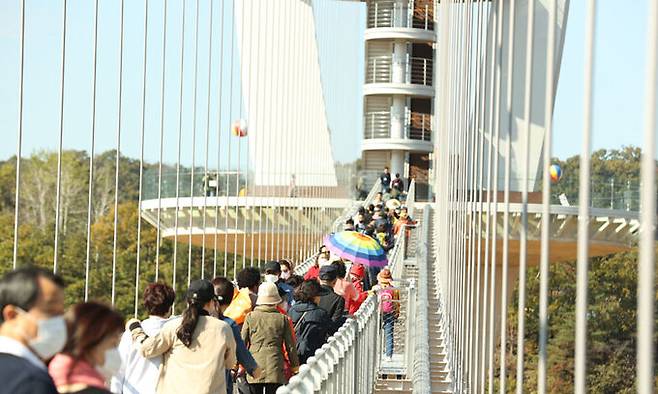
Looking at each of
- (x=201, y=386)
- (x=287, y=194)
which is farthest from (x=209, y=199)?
(x=201, y=386)

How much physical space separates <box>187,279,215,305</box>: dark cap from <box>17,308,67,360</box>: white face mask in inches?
150

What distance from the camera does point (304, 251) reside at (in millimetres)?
34562

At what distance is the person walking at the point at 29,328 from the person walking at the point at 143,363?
12.2ft

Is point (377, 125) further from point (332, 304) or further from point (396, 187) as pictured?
point (332, 304)

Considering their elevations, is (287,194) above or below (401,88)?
below

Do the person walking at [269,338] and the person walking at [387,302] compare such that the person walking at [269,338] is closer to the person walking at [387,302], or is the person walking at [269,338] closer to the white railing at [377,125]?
the person walking at [387,302]

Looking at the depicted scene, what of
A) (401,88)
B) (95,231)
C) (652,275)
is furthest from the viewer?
(95,231)

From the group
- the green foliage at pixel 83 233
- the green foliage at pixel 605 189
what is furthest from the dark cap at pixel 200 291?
the green foliage at pixel 83 233

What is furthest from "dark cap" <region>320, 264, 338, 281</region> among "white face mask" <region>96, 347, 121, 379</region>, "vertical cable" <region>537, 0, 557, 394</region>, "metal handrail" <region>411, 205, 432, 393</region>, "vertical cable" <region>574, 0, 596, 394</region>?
"white face mask" <region>96, 347, 121, 379</region>

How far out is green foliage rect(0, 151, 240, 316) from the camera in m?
61.0

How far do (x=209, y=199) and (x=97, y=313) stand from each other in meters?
32.9

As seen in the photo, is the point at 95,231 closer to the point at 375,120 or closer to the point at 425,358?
the point at 375,120

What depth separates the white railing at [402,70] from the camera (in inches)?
2452

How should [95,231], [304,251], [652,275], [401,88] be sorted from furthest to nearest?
[95,231] < [401,88] < [304,251] < [652,275]
